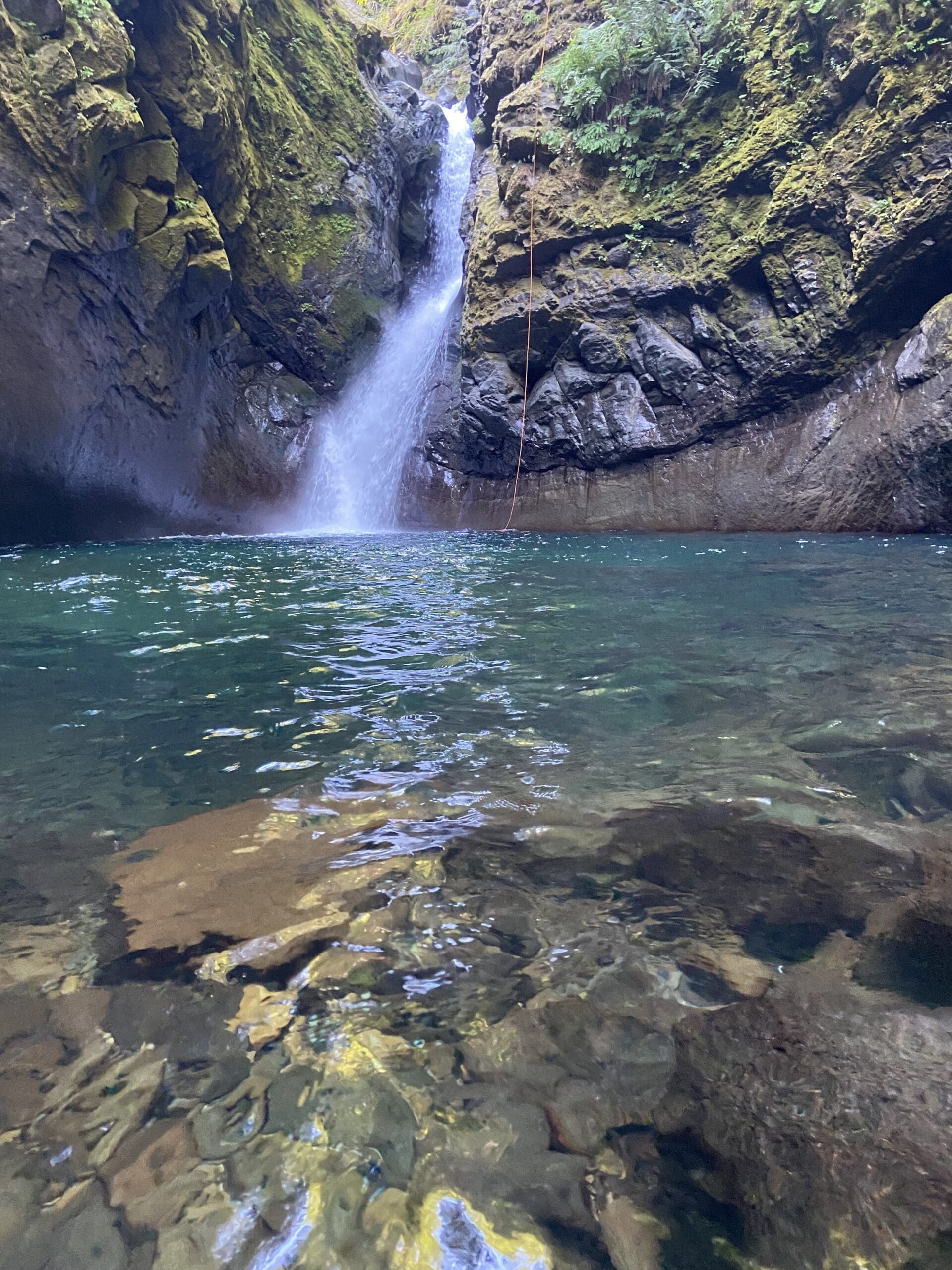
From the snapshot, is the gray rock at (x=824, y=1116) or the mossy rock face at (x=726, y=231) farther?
the mossy rock face at (x=726, y=231)

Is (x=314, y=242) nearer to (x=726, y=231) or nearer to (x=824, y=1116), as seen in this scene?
(x=726, y=231)

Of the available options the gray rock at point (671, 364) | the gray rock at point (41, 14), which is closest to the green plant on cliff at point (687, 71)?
the gray rock at point (671, 364)

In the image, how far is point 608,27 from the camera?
482 inches

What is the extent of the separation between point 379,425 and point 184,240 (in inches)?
200

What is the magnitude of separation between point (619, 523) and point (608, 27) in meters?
8.49

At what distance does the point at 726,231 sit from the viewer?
1182 cm

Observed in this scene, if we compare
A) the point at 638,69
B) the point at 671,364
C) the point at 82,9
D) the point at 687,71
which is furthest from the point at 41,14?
the point at 671,364

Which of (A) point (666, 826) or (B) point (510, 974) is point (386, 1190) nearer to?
(B) point (510, 974)

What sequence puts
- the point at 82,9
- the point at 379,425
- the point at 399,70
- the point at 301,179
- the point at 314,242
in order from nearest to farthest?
the point at 82,9 < the point at 301,179 < the point at 314,242 < the point at 379,425 < the point at 399,70

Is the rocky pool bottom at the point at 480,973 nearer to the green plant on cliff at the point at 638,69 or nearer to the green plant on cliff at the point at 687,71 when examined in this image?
the green plant on cliff at the point at 687,71

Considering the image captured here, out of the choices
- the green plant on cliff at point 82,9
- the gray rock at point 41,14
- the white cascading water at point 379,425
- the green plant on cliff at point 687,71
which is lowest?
the white cascading water at point 379,425

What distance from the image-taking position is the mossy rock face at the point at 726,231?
33.0 feet

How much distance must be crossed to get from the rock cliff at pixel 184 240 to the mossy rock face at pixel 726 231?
9.79 ft

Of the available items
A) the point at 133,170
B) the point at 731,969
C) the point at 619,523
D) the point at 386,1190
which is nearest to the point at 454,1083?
the point at 386,1190
